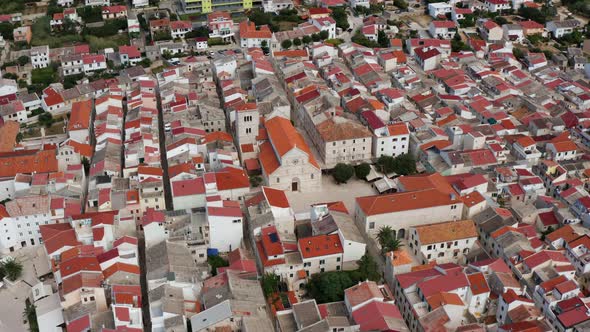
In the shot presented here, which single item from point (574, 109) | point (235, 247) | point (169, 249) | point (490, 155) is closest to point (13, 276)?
point (169, 249)

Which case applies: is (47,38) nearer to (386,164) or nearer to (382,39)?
(382,39)

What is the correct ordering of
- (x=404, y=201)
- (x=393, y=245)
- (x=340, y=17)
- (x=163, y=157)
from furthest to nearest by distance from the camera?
(x=340, y=17) → (x=163, y=157) → (x=404, y=201) → (x=393, y=245)

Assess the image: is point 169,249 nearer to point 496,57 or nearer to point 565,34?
point 496,57

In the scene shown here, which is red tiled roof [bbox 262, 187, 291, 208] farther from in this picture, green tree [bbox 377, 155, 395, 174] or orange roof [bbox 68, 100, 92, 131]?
orange roof [bbox 68, 100, 92, 131]

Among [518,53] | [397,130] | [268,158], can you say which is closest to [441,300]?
[268,158]

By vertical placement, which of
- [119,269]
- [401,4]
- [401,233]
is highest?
[401,4]

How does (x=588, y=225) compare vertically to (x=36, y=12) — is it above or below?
below

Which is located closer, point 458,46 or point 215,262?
point 215,262
